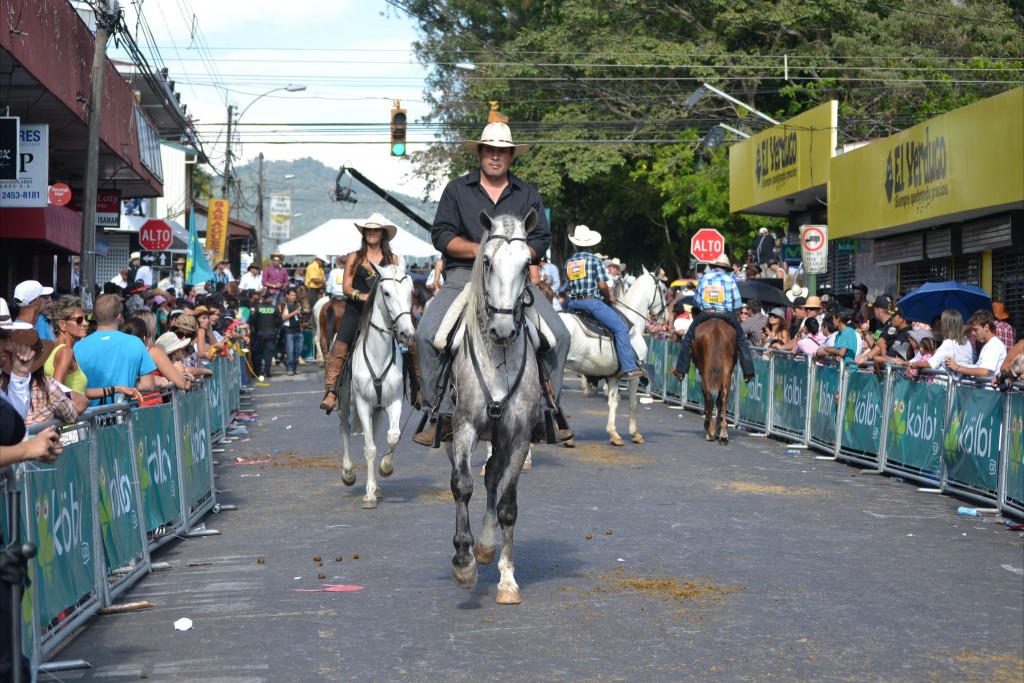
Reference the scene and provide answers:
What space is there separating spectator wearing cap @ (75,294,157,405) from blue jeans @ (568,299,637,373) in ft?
25.6

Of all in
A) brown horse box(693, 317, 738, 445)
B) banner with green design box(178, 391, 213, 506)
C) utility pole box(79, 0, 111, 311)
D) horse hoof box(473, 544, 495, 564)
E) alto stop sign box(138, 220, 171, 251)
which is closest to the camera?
horse hoof box(473, 544, 495, 564)

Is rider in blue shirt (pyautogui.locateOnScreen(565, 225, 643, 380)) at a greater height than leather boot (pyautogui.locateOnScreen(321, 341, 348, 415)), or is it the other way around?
rider in blue shirt (pyautogui.locateOnScreen(565, 225, 643, 380))

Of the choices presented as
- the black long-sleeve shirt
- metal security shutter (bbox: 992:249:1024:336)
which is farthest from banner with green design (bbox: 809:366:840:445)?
the black long-sleeve shirt

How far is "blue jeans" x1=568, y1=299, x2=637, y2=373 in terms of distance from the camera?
60.2 ft

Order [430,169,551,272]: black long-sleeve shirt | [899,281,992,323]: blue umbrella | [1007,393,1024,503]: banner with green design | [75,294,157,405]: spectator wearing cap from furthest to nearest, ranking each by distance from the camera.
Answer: [899,281,992,323]: blue umbrella → [1007,393,1024,503]: banner with green design → [75,294,157,405]: spectator wearing cap → [430,169,551,272]: black long-sleeve shirt

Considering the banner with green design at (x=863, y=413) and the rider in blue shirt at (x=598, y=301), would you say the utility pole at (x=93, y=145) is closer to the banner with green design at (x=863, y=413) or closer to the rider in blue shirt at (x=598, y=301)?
the rider in blue shirt at (x=598, y=301)

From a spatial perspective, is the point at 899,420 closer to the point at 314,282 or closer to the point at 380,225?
the point at 380,225

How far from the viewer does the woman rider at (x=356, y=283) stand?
45.0 feet

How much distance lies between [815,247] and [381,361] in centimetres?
1928

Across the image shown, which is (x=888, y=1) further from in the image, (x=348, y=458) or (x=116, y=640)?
(x=116, y=640)

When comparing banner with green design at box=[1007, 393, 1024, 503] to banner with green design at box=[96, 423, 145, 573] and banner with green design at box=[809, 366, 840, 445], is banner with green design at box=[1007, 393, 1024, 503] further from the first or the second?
banner with green design at box=[96, 423, 145, 573]

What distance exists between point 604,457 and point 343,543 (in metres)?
6.34

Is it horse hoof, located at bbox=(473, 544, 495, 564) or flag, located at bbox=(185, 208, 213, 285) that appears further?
flag, located at bbox=(185, 208, 213, 285)

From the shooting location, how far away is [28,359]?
816 cm
